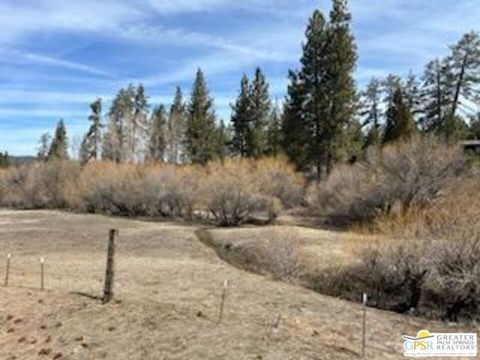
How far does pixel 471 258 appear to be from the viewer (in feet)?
42.3

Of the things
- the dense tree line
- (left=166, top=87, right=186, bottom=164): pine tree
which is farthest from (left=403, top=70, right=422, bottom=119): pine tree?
(left=166, top=87, right=186, bottom=164): pine tree

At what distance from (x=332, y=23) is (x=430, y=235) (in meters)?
30.9

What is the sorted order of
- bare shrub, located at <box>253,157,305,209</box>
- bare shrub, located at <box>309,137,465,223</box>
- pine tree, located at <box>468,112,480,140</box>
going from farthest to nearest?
pine tree, located at <box>468,112,480,140</box>, bare shrub, located at <box>253,157,305,209</box>, bare shrub, located at <box>309,137,465,223</box>

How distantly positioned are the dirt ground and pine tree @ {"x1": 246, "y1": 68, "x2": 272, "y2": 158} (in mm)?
32285

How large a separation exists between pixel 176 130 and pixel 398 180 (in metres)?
50.0

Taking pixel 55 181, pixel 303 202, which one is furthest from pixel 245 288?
pixel 55 181

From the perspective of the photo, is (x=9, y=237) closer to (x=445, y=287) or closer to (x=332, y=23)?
(x=445, y=287)

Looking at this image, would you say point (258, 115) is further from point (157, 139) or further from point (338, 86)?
point (157, 139)

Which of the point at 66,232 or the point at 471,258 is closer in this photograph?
the point at 471,258

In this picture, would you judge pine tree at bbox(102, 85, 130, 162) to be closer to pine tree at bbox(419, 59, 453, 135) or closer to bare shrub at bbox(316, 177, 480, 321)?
pine tree at bbox(419, 59, 453, 135)

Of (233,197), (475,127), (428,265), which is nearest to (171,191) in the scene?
(233,197)

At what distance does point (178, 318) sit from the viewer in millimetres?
11008

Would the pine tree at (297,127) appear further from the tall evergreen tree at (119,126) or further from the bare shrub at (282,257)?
the tall evergreen tree at (119,126)

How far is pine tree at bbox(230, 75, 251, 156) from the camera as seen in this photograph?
51.3m
